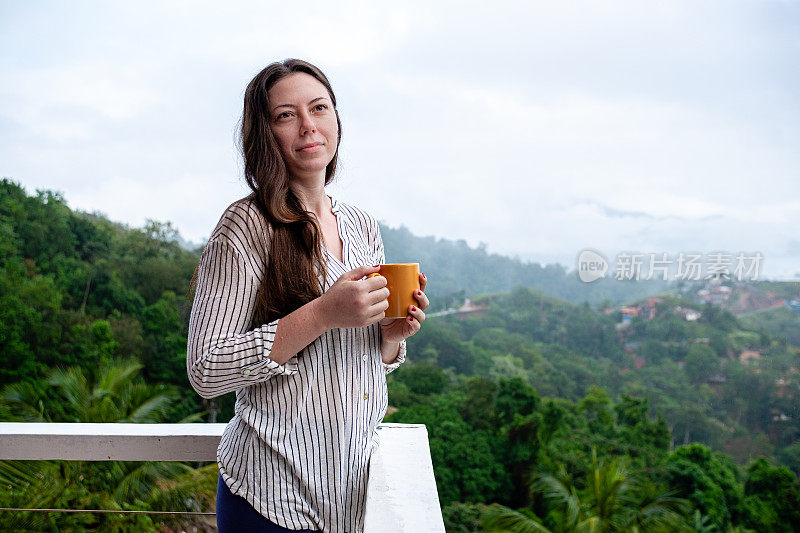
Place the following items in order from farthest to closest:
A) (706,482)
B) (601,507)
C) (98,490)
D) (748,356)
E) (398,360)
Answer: (748,356) → (706,482) → (601,507) → (98,490) → (398,360)

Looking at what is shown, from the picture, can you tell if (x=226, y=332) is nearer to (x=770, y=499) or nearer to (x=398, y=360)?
(x=398, y=360)

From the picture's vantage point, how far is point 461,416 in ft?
53.6

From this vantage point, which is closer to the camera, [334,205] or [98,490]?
[334,205]

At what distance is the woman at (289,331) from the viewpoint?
75 cm

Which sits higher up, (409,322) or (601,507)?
(409,322)

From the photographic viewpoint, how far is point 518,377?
672 inches

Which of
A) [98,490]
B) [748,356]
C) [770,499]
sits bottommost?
[770,499]

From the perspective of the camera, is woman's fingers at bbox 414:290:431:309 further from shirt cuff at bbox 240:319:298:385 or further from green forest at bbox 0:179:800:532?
green forest at bbox 0:179:800:532

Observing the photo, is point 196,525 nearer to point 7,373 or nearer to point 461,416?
point 7,373

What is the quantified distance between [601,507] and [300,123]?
10.7m

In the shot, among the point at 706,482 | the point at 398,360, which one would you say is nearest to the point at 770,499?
the point at 706,482

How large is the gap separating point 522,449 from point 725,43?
17.4 metres

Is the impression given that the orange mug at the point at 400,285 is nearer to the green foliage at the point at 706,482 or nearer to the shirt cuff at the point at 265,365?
the shirt cuff at the point at 265,365

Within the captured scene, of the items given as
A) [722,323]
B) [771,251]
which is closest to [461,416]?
[722,323]
